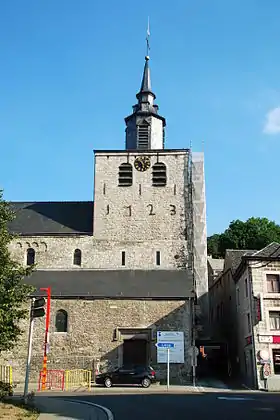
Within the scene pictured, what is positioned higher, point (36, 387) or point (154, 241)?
point (154, 241)

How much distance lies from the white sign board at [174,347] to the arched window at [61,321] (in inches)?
211

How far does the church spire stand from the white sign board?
12677 millimetres

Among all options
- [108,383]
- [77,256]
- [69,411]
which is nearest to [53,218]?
[77,256]

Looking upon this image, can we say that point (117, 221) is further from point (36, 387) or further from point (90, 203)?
point (36, 387)

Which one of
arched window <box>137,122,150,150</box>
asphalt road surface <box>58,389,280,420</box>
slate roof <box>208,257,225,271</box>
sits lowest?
asphalt road surface <box>58,389,280,420</box>

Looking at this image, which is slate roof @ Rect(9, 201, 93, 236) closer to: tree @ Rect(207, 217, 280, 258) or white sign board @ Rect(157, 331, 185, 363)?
white sign board @ Rect(157, 331, 185, 363)

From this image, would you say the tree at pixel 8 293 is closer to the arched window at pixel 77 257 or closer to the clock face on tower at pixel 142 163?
the arched window at pixel 77 257

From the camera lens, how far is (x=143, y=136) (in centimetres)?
3075

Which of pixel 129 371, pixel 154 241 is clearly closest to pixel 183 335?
pixel 129 371

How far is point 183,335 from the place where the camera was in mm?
24359

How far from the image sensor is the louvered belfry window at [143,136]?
30.7 m

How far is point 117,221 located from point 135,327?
758cm

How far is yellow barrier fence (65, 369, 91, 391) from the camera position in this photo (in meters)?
22.4

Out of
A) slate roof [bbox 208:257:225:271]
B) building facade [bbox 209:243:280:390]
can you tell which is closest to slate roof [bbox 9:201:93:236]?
building facade [bbox 209:243:280:390]
